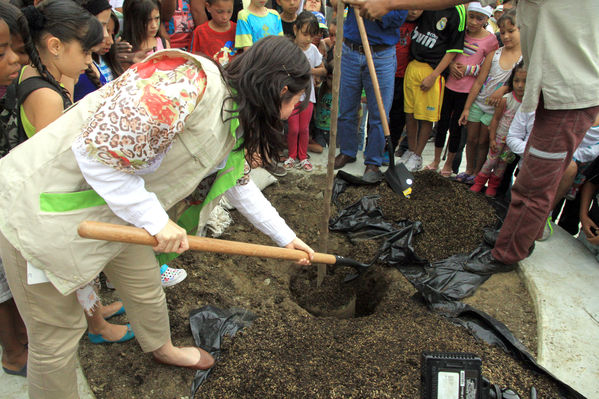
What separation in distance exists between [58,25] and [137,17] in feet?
5.22

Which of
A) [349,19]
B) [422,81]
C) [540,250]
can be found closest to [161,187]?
[540,250]

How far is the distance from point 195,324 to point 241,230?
1.08 meters

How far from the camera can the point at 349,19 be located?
3.92 meters

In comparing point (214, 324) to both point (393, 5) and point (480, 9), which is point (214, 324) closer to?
point (393, 5)

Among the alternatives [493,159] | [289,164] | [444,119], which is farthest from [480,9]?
Answer: [289,164]

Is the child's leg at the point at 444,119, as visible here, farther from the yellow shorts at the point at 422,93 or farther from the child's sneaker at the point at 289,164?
the child's sneaker at the point at 289,164

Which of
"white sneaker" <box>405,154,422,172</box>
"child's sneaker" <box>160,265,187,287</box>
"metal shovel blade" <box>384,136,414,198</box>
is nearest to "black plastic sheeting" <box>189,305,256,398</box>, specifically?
"child's sneaker" <box>160,265,187,287</box>

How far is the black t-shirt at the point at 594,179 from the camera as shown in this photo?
3.04 m

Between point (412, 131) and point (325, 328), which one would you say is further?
point (412, 131)

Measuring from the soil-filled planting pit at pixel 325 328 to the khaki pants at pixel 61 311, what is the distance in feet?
1.32

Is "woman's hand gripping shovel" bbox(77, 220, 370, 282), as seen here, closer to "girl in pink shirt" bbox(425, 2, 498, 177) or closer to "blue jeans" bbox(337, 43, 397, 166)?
"blue jeans" bbox(337, 43, 397, 166)

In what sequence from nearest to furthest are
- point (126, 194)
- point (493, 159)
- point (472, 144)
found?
point (126, 194) → point (493, 159) → point (472, 144)

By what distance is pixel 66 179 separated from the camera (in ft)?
4.40

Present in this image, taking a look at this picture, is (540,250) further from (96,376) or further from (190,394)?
(96,376)
